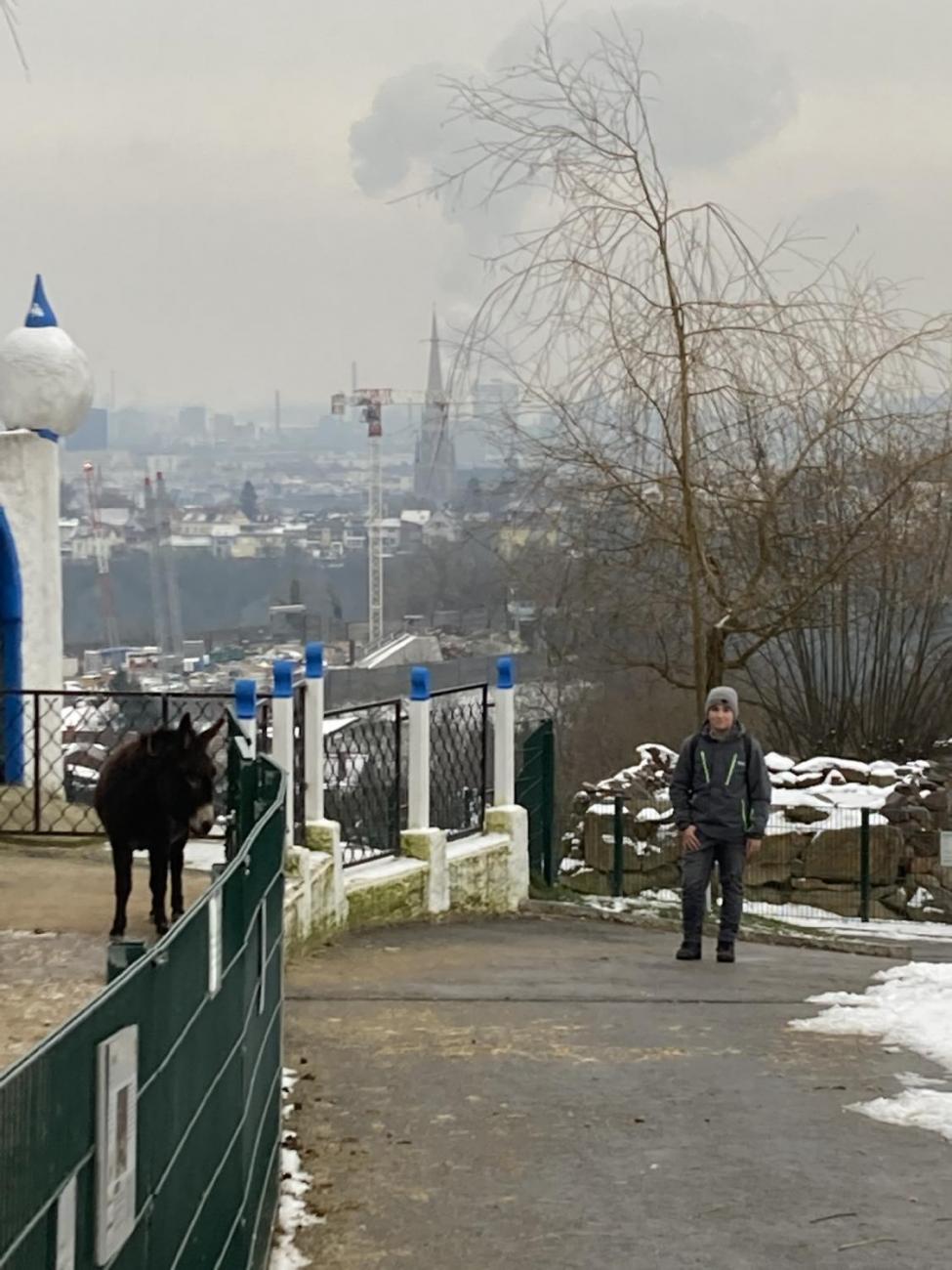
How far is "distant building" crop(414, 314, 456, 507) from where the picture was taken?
15164 mm

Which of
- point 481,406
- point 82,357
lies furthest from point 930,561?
point 82,357

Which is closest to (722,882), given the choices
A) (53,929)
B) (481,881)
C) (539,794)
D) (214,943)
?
(481,881)

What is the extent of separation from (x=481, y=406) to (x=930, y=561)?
8843 mm

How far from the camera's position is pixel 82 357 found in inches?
618

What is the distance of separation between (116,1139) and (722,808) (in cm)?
887

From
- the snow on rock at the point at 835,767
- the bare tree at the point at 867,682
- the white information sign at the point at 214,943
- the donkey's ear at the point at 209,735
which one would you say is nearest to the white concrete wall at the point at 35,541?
the donkey's ear at the point at 209,735

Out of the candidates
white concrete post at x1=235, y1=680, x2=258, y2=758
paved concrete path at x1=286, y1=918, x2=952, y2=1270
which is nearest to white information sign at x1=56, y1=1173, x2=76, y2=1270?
paved concrete path at x1=286, y1=918, x2=952, y2=1270

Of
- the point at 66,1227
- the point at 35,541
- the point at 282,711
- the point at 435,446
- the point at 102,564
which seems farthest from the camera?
the point at 102,564

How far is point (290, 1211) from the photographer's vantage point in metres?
5.84

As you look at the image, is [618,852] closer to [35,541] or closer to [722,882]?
[35,541]

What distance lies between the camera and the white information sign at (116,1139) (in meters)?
2.48

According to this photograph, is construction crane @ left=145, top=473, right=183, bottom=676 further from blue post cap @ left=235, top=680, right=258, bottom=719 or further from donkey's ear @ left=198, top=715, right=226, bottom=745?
donkey's ear @ left=198, top=715, right=226, bottom=745

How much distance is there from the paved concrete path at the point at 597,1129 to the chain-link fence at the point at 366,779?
8.34ft

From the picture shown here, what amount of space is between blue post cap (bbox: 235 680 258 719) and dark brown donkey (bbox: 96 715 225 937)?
159 centimetres
